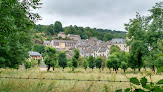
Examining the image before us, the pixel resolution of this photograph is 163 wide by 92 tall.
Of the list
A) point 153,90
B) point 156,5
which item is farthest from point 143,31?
point 153,90

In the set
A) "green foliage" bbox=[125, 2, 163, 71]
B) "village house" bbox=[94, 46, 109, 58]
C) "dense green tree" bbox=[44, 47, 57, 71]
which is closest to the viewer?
"green foliage" bbox=[125, 2, 163, 71]

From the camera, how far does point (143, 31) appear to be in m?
26.7

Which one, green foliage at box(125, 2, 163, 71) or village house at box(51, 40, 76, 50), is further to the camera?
village house at box(51, 40, 76, 50)

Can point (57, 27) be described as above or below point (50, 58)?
above

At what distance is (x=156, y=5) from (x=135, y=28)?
193 inches

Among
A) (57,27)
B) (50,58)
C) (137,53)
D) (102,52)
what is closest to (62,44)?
(102,52)

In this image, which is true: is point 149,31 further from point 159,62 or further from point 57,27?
point 57,27

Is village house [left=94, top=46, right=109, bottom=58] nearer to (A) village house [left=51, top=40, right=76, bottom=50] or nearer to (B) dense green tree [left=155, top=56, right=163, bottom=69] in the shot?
(A) village house [left=51, top=40, right=76, bottom=50]

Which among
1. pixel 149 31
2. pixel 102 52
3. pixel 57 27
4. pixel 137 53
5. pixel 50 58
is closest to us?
pixel 149 31

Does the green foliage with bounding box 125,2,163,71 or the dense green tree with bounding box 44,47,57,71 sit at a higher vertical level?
the green foliage with bounding box 125,2,163,71

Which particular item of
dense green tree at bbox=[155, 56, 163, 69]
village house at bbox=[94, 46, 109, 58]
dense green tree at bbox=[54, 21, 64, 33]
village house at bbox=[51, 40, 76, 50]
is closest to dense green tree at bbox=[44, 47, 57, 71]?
dense green tree at bbox=[155, 56, 163, 69]

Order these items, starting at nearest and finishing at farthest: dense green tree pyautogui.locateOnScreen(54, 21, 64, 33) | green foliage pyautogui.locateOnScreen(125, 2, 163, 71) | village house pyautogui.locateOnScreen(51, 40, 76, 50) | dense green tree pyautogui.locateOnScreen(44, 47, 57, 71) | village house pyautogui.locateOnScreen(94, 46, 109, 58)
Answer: green foliage pyautogui.locateOnScreen(125, 2, 163, 71)
dense green tree pyautogui.locateOnScreen(44, 47, 57, 71)
village house pyautogui.locateOnScreen(94, 46, 109, 58)
village house pyautogui.locateOnScreen(51, 40, 76, 50)
dense green tree pyautogui.locateOnScreen(54, 21, 64, 33)

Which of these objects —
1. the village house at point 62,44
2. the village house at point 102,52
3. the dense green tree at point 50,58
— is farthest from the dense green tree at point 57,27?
the dense green tree at point 50,58

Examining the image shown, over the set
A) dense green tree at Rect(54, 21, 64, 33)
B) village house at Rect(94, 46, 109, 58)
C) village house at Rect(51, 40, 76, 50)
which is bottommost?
village house at Rect(94, 46, 109, 58)
